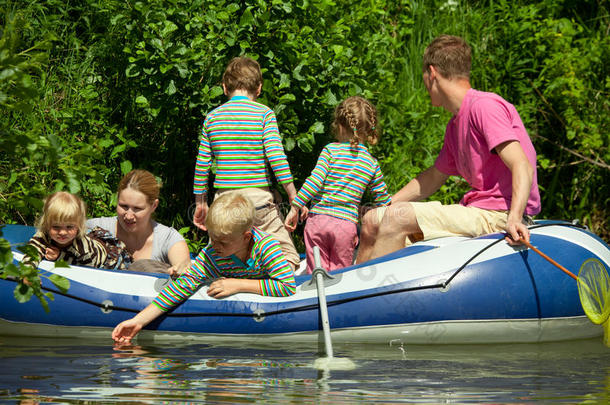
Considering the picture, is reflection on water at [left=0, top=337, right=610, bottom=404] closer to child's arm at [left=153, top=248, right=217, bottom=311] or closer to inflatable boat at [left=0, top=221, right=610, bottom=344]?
inflatable boat at [left=0, top=221, right=610, bottom=344]

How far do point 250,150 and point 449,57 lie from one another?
1360 mm

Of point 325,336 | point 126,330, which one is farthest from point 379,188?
point 126,330

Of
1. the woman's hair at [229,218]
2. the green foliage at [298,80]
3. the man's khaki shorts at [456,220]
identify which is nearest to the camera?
the woman's hair at [229,218]

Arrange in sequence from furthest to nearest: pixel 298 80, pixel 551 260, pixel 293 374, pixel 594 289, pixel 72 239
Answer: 1. pixel 298 80
2. pixel 72 239
3. pixel 594 289
4. pixel 551 260
5. pixel 293 374

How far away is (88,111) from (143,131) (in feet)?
1.55

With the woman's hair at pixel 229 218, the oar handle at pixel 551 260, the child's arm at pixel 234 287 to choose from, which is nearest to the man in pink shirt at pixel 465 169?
the oar handle at pixel 551 260

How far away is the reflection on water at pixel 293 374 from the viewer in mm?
3254

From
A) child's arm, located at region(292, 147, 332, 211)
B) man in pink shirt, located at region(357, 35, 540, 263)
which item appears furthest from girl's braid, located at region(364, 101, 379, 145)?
man in pink shirt, located at region(357, 35, 540, 263)

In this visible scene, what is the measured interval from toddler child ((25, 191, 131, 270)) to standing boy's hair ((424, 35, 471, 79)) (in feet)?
7.06

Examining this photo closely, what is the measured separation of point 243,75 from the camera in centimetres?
530

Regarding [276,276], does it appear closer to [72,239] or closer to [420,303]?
[420,303]

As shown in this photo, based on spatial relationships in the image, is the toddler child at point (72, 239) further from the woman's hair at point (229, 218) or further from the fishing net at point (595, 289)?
the fishing net at point (595, 289)

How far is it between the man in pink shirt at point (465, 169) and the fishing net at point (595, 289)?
1.36ft

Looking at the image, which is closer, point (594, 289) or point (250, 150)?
point (594, 289)
